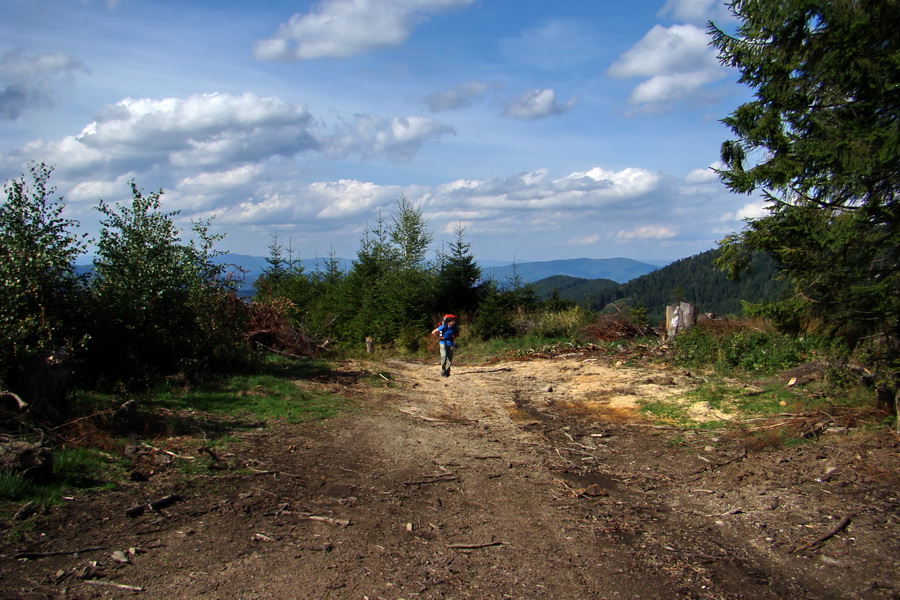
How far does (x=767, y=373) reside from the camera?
11547mm

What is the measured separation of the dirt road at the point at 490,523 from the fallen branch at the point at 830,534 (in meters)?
0.01

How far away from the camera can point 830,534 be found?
16.3 feet

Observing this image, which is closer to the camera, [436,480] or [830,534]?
[830,534]

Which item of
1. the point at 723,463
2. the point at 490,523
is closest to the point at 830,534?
the point at 723,463

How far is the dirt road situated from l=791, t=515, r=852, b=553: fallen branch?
1cm

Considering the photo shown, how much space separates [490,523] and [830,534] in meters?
2.75

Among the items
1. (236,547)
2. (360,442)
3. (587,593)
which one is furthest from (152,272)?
(587,593)

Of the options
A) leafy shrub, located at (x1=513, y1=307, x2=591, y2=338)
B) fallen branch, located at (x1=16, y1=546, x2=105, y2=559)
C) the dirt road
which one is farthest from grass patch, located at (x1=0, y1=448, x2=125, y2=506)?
leafy shrub, located at (x1=513, y1=307, x2=591, y2=338)

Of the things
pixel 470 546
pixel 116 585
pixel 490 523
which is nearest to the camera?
pixel 116 585

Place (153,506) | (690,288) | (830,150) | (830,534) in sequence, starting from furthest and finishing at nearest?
(690,288), (830,150), (153,506), (830,534)

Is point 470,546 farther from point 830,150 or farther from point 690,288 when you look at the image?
point 690,288

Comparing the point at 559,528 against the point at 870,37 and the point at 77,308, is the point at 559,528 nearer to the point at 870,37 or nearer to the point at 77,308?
the point at 870,37

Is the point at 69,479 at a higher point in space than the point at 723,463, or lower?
higher

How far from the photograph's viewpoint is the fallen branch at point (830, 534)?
4809 mm
